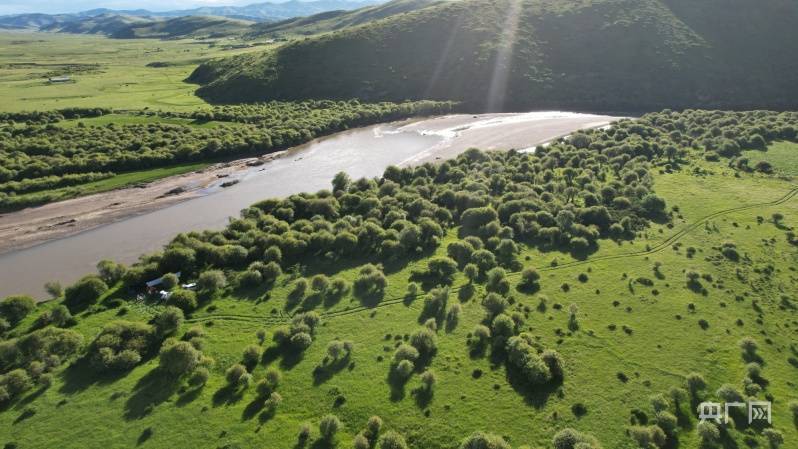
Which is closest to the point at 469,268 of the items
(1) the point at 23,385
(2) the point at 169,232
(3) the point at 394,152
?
(1) the point at 23,385

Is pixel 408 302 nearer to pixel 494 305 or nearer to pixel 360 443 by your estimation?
pixel 494 305

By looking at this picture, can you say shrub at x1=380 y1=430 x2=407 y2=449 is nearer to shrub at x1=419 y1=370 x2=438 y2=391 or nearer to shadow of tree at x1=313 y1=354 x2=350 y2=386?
shrub at x1=419 y1=370 x2=438 y2=391

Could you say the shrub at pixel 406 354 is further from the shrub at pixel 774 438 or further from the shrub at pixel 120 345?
the shrub at pixel 774 438

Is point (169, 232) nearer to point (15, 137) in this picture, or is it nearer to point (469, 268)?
point (469, 268)

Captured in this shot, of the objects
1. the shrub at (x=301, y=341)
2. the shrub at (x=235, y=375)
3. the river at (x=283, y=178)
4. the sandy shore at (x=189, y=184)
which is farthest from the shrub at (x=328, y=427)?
the sandy shore at (x=189, y=184)

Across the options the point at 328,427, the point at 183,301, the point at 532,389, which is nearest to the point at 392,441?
the point at 328,427

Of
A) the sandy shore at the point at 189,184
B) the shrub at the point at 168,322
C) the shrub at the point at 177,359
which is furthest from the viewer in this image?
the sandy shore at the point at 189,184

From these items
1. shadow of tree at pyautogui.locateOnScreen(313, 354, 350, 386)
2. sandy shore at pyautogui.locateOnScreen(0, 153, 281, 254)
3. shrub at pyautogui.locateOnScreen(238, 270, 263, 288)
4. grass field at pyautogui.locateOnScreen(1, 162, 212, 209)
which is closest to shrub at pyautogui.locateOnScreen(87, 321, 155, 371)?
shrub at pyautogui.locateOnScreen(238, 270, 263, 288)
